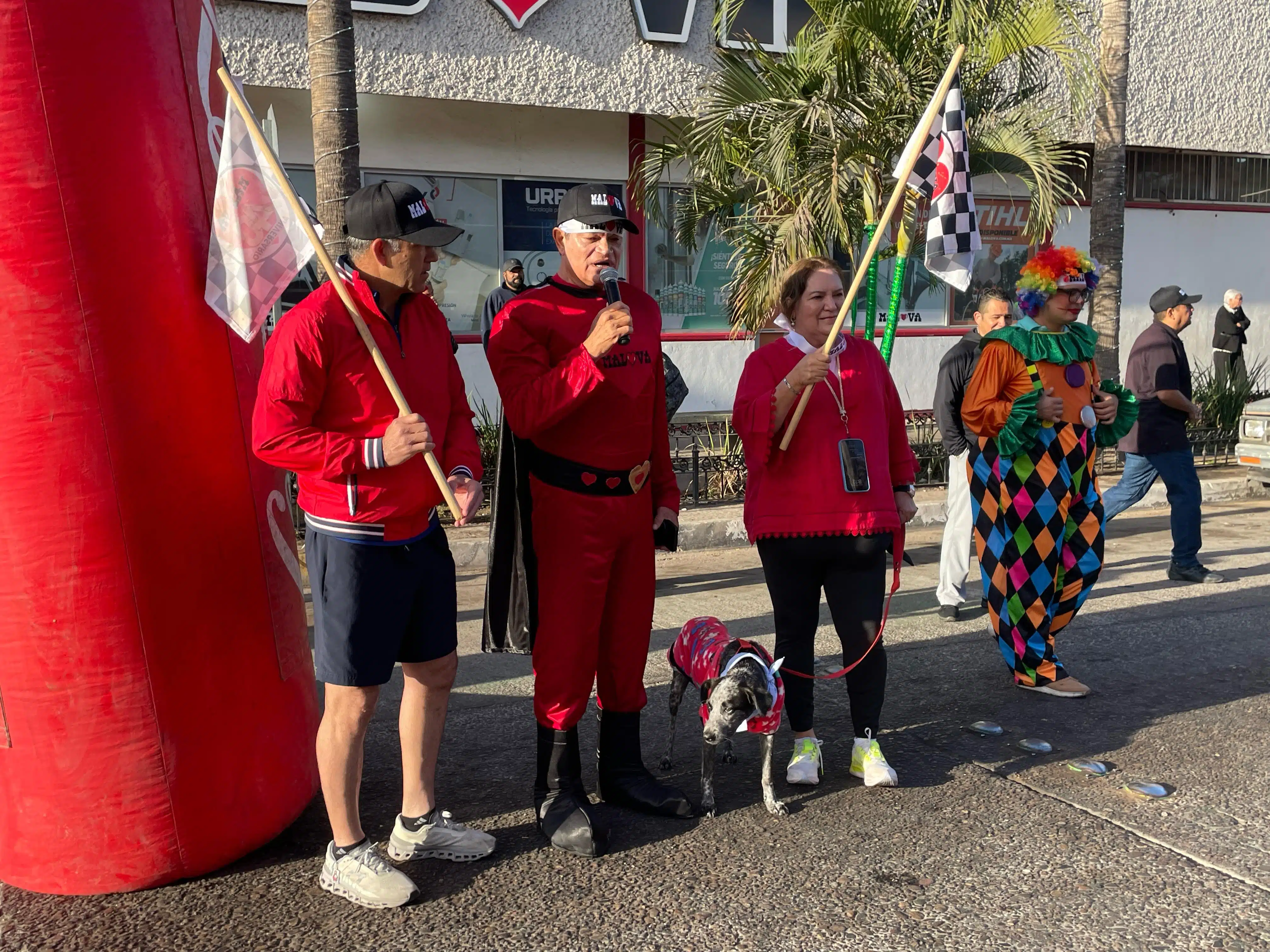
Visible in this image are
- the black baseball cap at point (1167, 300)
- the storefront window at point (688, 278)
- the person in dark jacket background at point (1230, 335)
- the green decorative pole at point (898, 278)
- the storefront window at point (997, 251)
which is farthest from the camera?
the storefront window at point (997, 251)

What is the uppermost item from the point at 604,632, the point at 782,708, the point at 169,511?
the point at 169,511

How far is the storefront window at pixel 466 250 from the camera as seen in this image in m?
13.3

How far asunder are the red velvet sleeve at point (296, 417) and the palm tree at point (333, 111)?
14.3ft

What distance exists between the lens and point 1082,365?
5355mm

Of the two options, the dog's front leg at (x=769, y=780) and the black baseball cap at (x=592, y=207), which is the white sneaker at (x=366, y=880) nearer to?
the dog's front leg at (x=769, y=780)

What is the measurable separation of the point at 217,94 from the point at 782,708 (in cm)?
275

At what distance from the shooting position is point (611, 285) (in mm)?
3689

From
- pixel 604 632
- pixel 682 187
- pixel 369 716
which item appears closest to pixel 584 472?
pixel 604 632

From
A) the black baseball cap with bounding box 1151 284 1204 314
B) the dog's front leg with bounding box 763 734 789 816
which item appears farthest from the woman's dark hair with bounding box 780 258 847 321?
the black baseball cap with bounding box 1151 284 1204 314

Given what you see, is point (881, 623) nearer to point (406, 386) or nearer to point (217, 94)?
point (406, 386)

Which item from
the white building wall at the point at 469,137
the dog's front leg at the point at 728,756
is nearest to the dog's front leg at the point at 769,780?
the dog's front leg at the point at 728,756

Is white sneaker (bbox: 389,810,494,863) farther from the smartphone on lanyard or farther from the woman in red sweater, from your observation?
the smartphone on lanyard

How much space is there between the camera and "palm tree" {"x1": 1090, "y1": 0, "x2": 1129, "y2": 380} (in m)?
12.0

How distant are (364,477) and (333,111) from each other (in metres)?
4.83
